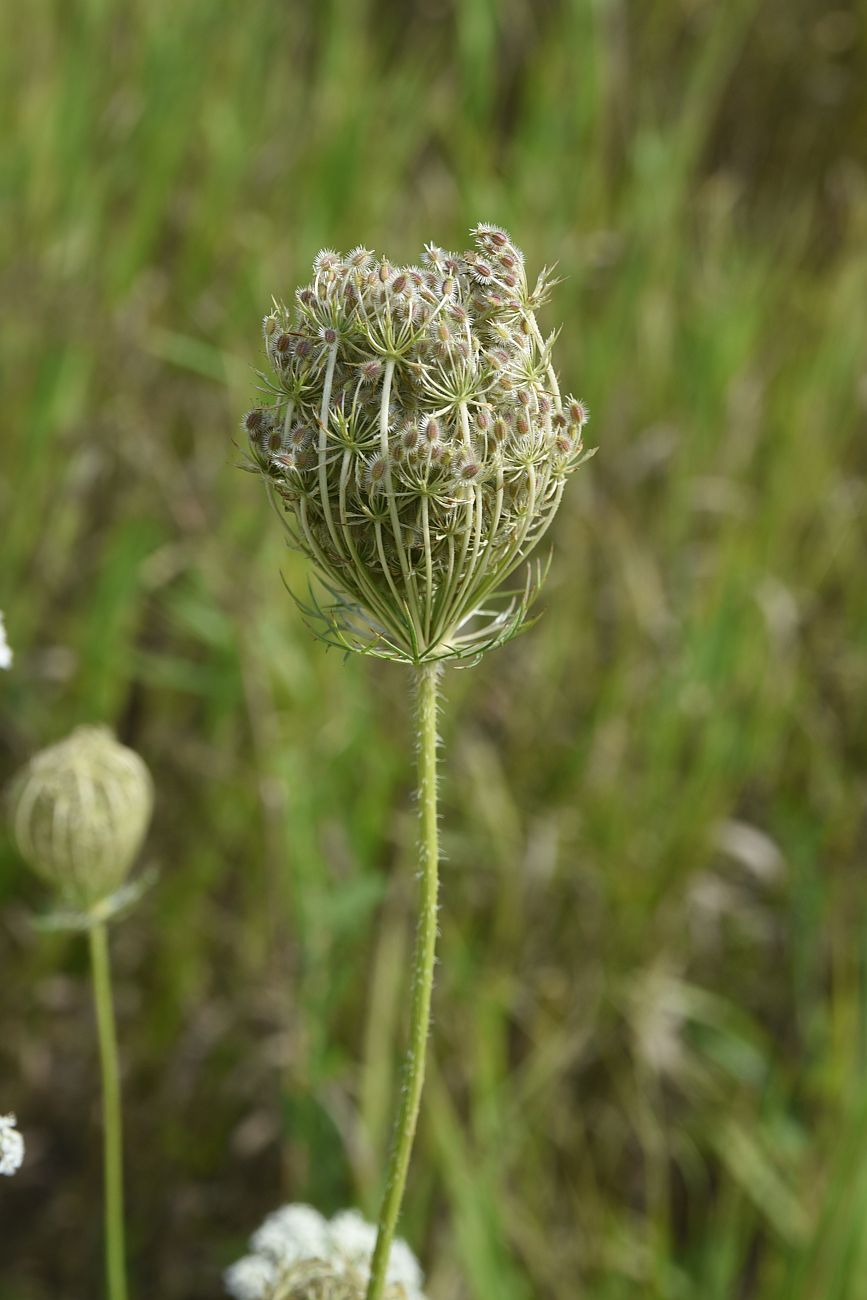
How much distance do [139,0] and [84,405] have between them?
149cm

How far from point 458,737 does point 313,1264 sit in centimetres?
170

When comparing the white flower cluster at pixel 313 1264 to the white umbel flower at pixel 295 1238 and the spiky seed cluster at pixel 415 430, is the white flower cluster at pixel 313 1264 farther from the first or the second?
the spiky seed cluster at pixel 415 430

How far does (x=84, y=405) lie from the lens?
3.27 meters

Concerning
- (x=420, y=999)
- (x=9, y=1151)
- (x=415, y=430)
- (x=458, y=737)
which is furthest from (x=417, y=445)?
(x=458, y=737)

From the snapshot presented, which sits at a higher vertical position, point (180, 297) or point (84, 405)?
point (180, 297)

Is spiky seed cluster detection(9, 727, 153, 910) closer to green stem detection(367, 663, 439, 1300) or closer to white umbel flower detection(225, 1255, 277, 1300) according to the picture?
white umbel flower detection(225, 1255, 277, 1300)

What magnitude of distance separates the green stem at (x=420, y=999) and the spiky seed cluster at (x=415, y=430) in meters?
0.09

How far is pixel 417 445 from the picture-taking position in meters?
1.00

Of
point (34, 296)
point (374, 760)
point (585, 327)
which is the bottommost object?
point (374, 760)

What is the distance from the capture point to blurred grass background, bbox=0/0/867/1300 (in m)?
2.58

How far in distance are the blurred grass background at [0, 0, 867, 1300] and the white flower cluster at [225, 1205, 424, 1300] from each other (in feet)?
2.29

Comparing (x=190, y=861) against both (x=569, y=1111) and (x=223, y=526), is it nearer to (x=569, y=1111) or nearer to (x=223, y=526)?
(x=223, y=526)

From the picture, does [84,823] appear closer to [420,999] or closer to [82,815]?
[82,815]

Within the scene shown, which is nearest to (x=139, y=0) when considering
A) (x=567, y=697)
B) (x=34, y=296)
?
(x=34, y=296)
